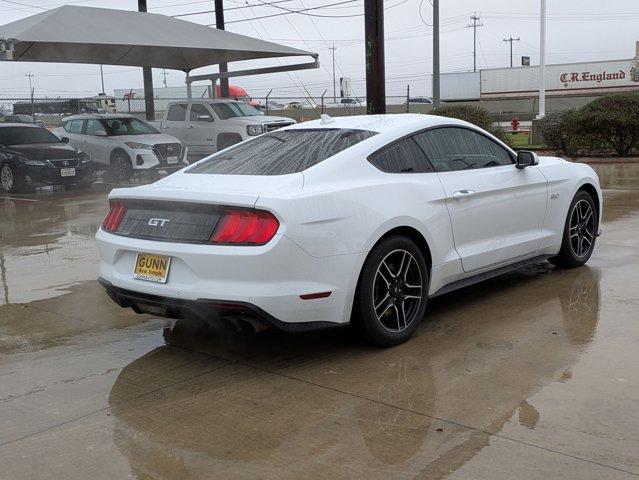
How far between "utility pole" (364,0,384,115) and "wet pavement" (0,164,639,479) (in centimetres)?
716

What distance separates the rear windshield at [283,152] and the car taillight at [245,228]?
23.7 inches

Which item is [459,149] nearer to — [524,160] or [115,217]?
[524,160]

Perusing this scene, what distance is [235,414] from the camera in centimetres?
377

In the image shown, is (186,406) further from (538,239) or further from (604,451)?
(538,239)

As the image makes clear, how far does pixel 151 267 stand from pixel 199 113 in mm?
15855

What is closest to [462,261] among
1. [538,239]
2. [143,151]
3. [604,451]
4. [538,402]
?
[538,239]

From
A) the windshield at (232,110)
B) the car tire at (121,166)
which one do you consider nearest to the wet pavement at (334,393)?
the car tire at (121,166)

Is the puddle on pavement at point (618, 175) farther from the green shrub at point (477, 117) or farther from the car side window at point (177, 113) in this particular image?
the car side window at point (177, 113)

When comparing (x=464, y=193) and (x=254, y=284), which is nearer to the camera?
(x=254, y=284)

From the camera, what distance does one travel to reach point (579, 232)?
6656mm

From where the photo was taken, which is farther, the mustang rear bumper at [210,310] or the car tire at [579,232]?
the car tire at [579,232]

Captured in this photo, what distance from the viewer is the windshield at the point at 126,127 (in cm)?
1788

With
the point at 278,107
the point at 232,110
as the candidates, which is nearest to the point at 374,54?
the point at 232,110

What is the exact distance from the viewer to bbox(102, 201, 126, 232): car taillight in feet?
15.8
